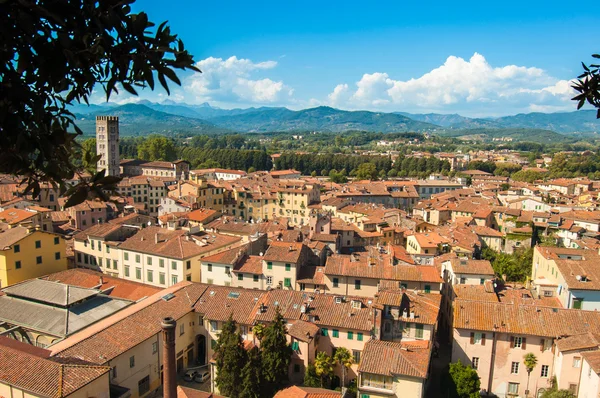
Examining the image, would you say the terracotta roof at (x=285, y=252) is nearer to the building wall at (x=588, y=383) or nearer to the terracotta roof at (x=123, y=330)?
the terracotta roof at (x=123, y=330)

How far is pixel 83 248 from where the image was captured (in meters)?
42.6

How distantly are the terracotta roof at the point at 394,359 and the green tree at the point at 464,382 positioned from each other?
6.67 ft

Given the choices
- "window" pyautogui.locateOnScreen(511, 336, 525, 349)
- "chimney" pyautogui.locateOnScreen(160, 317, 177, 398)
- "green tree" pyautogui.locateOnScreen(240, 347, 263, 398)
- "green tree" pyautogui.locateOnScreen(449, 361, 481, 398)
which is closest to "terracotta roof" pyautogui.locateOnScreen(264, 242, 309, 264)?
"green tree" pyautogui.locateOnScreen(240, 347, 263, 398)

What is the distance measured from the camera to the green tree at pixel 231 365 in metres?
23.9

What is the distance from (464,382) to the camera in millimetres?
24891

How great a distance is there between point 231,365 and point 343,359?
21.2ft

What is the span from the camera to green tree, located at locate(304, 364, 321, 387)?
2531cm

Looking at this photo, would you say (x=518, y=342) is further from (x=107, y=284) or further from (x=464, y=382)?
(x=107, y=284)

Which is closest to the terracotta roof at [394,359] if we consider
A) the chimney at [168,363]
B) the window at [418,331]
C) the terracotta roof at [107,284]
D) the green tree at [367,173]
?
the window at [418,331]

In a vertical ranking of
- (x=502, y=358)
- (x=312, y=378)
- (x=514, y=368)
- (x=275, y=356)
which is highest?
(x=275, y=356)

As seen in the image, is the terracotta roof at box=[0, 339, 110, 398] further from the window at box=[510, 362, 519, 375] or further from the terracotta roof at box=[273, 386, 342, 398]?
the window at box=[510, 362, 519, 375]

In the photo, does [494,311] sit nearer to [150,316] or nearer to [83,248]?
[150,316]

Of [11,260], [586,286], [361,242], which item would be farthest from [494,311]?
[11,260]

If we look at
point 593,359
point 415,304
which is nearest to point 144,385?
point 415,304
